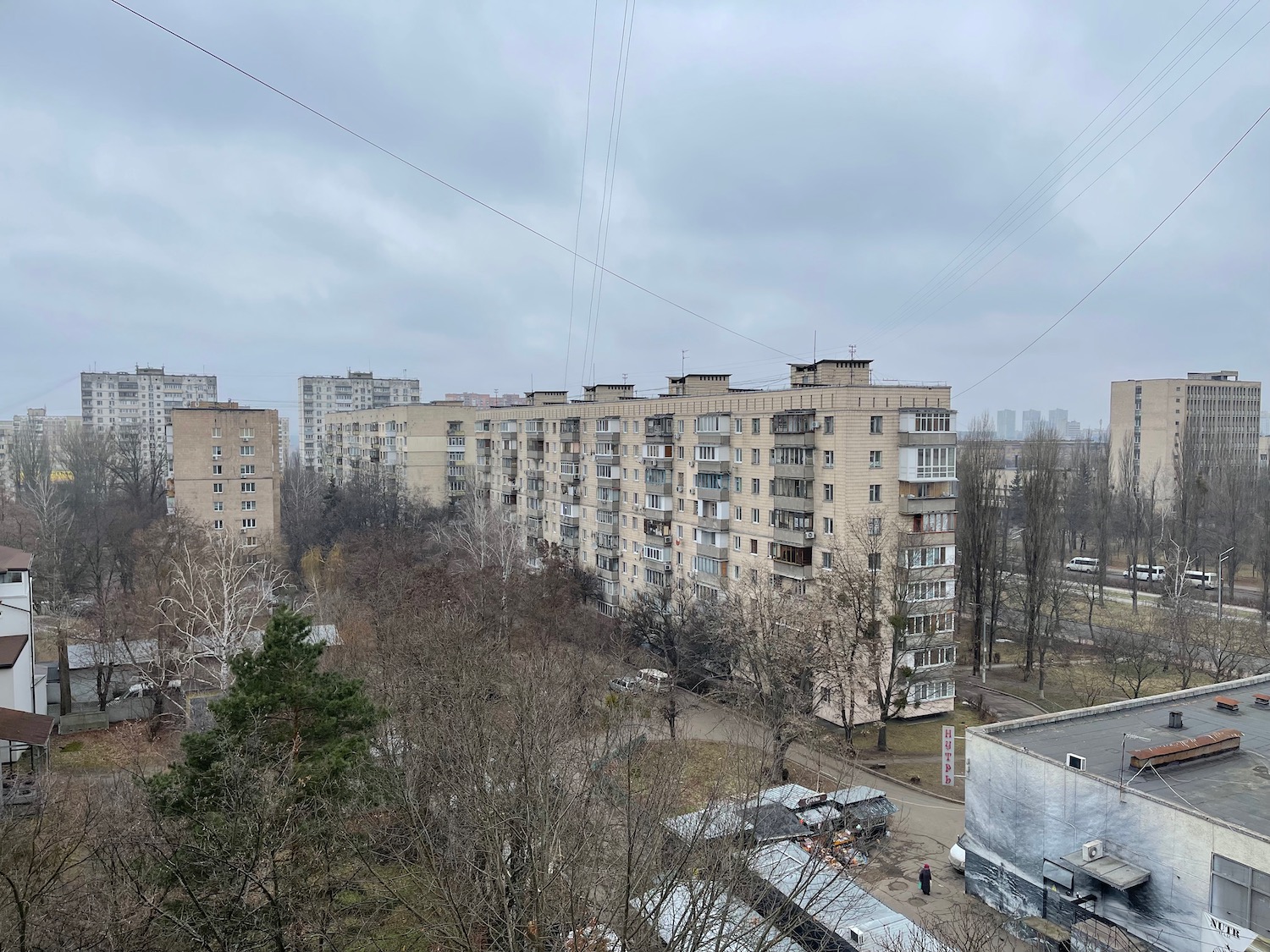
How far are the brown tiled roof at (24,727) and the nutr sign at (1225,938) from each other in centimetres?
2096

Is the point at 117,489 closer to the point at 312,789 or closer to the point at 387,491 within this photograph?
the point at 387,491

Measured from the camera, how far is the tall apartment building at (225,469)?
40.0 m

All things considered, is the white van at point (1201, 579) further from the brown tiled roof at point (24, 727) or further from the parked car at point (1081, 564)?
the brown tiled roof at point (24, 727)

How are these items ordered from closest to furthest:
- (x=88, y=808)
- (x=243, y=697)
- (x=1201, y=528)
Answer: (x=88, y=808) < (x=243, y=697) < (x=1201, y=528)

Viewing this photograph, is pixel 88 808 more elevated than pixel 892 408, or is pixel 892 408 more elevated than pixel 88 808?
pixel 892 408

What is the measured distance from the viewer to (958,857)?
643 inches

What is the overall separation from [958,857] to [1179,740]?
4.77 meters

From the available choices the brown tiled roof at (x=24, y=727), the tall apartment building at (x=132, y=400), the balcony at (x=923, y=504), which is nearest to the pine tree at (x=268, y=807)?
the brown tiled roof at (x=24, y=727)

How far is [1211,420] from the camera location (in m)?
66.1

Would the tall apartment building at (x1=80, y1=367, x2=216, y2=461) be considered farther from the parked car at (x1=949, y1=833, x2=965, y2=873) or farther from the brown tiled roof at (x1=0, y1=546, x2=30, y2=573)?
the parked car at (x1=949, y1=833, x2=965, y2=873)

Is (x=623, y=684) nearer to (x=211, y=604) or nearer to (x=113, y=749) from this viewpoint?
(x=211, y=604)

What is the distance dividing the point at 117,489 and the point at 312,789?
54781 mm

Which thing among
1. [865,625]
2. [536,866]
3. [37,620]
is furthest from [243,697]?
[37,620]

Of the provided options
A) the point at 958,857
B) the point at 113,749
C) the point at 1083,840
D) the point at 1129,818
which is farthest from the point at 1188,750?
the point at 113,749
